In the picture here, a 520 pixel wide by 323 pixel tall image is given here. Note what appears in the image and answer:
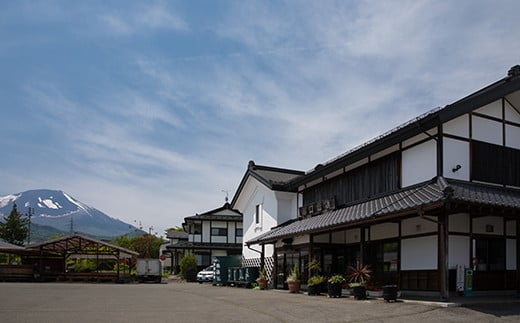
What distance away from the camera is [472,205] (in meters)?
12.3

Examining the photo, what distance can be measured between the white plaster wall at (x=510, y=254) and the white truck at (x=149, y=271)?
23.9 m

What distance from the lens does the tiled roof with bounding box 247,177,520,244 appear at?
12389 mm

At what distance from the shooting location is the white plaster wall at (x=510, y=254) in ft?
50.1

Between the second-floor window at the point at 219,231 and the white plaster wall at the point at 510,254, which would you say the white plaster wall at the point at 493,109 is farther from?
the second-floor window at the point at 219,231

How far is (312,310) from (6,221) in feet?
169

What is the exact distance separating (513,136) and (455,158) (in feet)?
9.32

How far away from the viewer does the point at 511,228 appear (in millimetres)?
15570

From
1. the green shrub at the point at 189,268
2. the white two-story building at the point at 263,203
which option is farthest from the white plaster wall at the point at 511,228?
the green shrub at the point at 189,268

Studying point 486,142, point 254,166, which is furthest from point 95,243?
point 486,142

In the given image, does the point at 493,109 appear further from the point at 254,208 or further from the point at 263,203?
the point at 254,208

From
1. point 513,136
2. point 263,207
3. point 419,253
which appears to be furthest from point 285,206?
point 513,136

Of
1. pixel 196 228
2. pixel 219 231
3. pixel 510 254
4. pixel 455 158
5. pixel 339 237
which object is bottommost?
pixel 219 231

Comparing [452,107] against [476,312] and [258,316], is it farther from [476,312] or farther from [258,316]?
[258,316]

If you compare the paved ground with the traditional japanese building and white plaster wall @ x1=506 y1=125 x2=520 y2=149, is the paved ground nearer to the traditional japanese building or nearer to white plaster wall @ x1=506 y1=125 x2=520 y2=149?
the traditional japanese building
